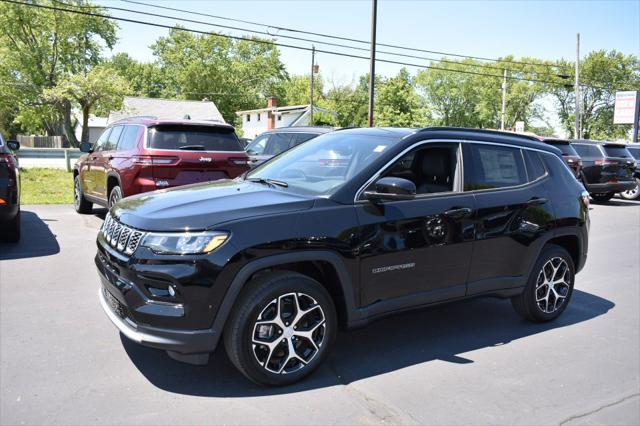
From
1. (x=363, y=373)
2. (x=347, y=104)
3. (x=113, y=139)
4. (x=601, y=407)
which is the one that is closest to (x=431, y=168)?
(x=363, y=373)

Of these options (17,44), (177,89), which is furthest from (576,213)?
(177,89)

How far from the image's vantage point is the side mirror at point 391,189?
3.90 meters

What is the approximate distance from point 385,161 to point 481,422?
6.35 ft

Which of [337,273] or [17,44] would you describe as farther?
[17,44]

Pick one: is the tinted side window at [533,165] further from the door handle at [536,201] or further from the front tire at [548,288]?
the front tire at [548,288]

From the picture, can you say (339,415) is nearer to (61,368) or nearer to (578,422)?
(578,422)

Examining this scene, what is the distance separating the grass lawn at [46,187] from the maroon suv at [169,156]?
462 centimetres

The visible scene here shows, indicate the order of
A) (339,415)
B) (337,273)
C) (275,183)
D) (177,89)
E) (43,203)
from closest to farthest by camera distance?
(339,415), (337,273), (275,183), (43,203), (177,89)

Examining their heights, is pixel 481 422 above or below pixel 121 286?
below

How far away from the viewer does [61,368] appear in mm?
3869

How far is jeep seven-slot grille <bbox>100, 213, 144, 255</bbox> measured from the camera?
3.52m

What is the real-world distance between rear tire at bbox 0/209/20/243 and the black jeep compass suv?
4186mm

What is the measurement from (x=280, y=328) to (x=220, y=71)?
7232 cm

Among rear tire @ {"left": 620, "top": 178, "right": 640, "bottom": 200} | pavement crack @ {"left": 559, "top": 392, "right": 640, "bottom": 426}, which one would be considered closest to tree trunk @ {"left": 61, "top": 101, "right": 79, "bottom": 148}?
rear tire @ {"left": 620, "top": 178, "right": 640, "bottom": 200}
